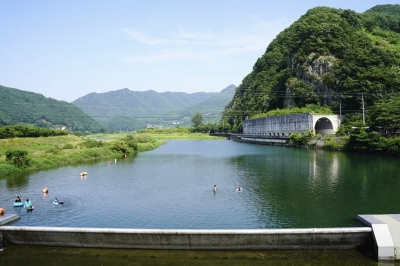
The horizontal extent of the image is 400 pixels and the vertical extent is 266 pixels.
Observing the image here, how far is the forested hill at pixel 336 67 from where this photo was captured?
261 feet

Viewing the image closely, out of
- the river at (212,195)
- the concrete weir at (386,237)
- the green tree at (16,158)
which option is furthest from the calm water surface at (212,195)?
the concrete weir at (386,237)

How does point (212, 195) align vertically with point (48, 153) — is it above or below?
below

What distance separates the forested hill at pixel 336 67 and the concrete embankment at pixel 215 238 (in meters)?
67.7

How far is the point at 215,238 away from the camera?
18688mm

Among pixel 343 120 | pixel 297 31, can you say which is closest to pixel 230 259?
pixel 343 120

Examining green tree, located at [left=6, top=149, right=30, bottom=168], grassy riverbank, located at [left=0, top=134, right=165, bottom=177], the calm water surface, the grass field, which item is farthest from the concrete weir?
green tree, located at [left=6, top=149, right=30, bottom=168]

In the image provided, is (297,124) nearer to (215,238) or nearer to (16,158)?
(16,158)

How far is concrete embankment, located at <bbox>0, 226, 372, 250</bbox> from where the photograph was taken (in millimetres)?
18328

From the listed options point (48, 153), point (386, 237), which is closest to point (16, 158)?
point (48, 153)

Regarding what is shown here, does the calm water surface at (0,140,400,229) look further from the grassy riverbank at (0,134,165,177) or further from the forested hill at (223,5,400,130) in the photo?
the forested hill at (223,5,400,130)

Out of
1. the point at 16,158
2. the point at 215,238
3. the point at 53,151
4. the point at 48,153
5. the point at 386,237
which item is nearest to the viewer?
the point at 386,237

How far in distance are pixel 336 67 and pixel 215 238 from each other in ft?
263

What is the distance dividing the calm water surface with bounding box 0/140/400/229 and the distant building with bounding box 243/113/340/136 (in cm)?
3049

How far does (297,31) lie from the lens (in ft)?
358
